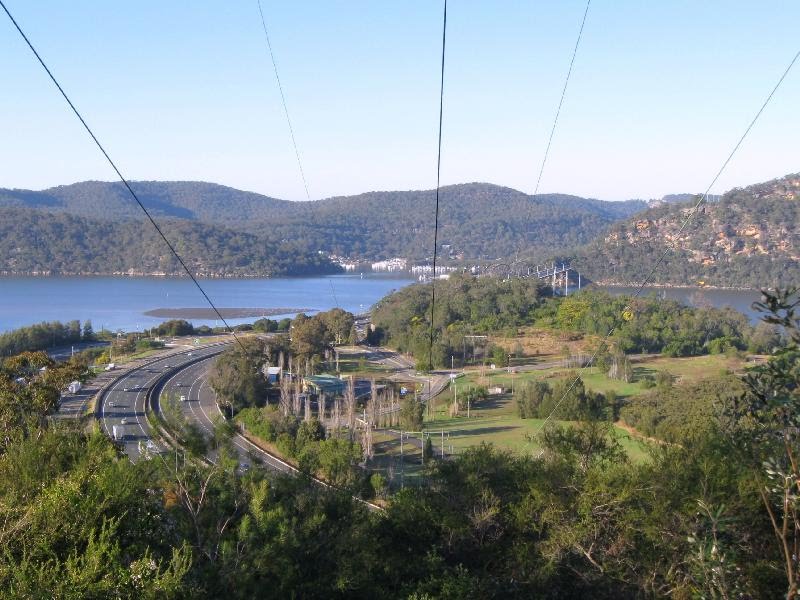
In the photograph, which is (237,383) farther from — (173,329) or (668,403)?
(173,329)

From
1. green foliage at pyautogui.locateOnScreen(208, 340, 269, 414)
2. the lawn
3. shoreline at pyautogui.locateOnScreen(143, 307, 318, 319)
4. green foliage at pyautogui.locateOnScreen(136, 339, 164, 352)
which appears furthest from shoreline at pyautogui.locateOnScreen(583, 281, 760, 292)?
green foliage at pyautogui.locateOnScreen(208, 340, 269, 414)

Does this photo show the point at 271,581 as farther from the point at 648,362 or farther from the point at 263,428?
the point at 648,362

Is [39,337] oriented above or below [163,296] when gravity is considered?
above

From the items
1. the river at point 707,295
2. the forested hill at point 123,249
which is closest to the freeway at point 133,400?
the river at point 707,295

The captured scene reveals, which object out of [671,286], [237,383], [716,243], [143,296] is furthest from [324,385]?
[716,243]

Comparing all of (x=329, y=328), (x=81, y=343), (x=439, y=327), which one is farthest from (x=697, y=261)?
(x=81, y=343)

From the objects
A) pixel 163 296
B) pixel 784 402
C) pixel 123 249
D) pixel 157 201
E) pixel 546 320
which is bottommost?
pixel 163 296

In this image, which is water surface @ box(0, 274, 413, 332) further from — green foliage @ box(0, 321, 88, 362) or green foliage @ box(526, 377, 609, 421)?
green foliage @ box(526, 377, 609, 421)
